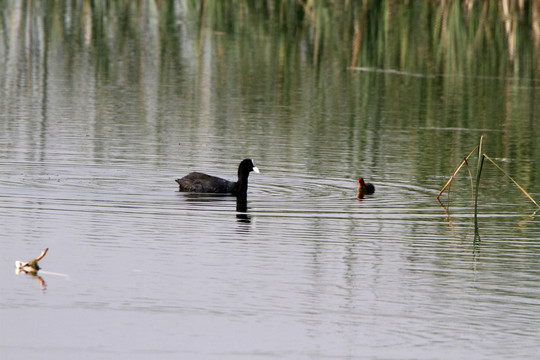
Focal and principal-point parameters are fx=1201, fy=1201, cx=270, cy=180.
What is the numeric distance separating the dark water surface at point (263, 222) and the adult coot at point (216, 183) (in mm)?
365

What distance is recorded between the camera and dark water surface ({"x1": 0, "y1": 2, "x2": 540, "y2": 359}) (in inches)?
332

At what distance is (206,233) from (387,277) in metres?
2.34

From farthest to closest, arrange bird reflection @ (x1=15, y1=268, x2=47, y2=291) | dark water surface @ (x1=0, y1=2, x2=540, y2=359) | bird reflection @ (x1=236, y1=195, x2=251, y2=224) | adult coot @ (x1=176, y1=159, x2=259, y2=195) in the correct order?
adult coot @ (x1=176, y1=159, x2=259, y2=195), bird reflection @ (x1=236, y1=195, x2=251, y2=224), bird reflection @ (x1=15, y1=268, x2=47, y2=291), dark water surface @ (x1=0, y1=2, x2=540, y2=359)

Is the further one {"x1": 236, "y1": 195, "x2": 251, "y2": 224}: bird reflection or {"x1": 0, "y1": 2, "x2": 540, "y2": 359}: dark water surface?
{"x1": 236, "y1": 195, "x2": 251, "y2": 224}: bird reflection

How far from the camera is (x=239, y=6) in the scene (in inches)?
1538

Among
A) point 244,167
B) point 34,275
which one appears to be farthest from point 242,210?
point 34,275

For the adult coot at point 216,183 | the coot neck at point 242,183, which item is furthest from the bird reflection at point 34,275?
the coot neck at point 242,183

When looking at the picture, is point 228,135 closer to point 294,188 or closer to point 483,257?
point 294,188

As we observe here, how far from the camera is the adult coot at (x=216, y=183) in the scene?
14523mm

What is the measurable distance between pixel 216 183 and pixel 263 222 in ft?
7.31

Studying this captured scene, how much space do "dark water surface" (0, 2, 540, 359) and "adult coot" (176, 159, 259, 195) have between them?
365mm

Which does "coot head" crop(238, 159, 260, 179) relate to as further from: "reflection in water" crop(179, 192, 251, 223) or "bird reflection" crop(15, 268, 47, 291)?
"bird reflection" crop(15, 268, 47, 291)

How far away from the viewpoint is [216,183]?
14859 millimetres

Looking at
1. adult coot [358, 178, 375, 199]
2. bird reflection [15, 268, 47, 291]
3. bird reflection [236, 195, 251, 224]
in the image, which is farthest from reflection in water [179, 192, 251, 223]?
bird reflection [15, 268, 47, 291]
